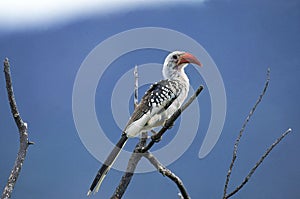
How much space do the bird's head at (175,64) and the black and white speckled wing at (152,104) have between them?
11cm

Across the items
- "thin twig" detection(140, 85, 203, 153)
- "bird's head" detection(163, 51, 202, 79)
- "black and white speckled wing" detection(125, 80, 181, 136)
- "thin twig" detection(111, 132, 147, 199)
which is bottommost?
"thin twig" detection(111, 132, 147, 199)

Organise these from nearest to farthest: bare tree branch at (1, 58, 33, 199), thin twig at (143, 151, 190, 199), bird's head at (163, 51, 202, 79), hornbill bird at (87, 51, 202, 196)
Answer: 1. bare tree branch at (1, 58, 33, 199)
2. thin twig at (143, 151, 190, 199)
3. hornbill bird at (87, 51, 202, 196)
4. bird's head at (163, 51, 202, 79)

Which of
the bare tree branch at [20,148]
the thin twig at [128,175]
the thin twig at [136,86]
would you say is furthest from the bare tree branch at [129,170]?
the bare tree branch at [20,148]

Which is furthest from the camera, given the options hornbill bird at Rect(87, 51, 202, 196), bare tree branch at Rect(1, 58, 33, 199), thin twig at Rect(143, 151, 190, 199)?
hornbill bird at Rect(87, 51, 202, 196)

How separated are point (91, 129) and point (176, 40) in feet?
2.04

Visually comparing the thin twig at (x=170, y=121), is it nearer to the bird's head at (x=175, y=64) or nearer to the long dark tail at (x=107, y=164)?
the long dark tail at (x=107, y=164)

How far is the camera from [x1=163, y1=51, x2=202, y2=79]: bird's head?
1555 millimetres

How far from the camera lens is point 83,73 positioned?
1.40m

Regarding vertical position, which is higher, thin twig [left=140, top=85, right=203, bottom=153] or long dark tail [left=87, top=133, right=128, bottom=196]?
thin twig [left=140, top=85, right=203, bottom=153]

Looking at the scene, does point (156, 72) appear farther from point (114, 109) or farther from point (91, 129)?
point (91, 129)

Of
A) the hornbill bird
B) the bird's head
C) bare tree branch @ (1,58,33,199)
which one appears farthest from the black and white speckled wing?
bare tree branch @ (1,58,33,199)

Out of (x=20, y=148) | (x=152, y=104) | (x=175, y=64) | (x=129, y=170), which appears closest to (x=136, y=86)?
(x=152, y=104)

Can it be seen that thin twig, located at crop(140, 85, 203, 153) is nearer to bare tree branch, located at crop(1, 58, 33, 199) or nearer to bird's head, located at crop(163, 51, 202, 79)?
bare tree branch, located at crop(1, 58, 33, 199)

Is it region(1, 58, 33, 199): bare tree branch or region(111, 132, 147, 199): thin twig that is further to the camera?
region(111, 132, 147, 199): thin twig
